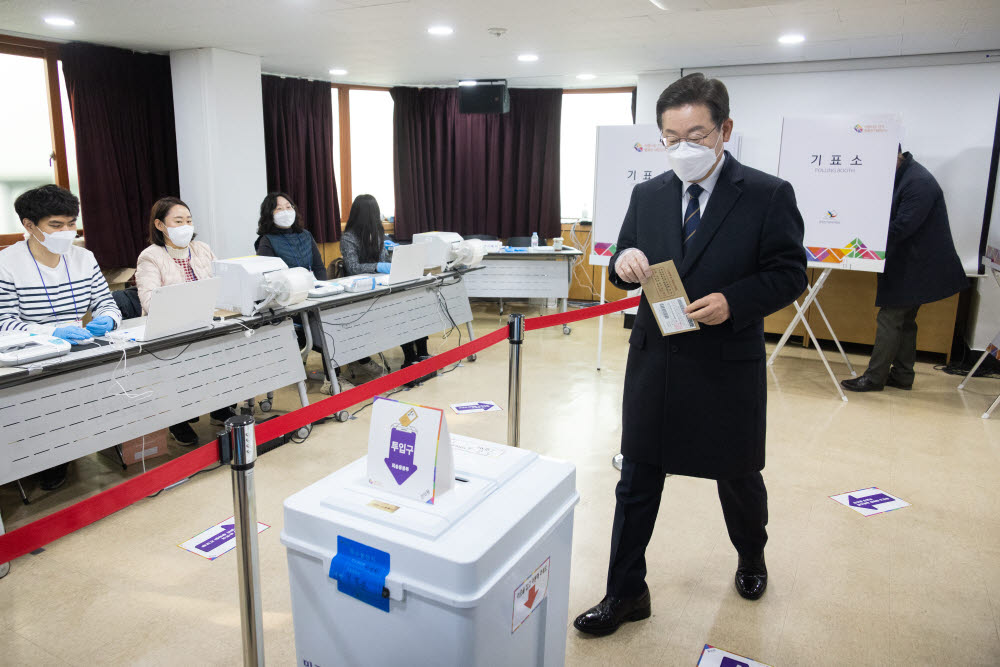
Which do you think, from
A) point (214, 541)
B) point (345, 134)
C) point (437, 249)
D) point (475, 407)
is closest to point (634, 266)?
point (214, 541)

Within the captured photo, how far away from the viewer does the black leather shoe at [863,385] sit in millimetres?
4559

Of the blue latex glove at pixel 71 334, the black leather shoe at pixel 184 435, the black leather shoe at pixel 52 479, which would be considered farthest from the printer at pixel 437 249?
the black leather shoe at pixel 52 479

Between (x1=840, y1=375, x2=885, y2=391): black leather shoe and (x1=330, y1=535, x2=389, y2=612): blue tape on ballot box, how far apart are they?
14.1 feet

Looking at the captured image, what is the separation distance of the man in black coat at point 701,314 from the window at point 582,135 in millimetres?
5756

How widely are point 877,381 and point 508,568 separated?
13.9ft

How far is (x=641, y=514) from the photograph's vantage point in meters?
1.89

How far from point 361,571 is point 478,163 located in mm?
7028

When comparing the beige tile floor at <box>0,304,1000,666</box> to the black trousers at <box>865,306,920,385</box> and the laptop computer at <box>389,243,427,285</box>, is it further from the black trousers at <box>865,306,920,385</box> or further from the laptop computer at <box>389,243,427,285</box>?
the laptop computer at <box>389,243,427,285</box>

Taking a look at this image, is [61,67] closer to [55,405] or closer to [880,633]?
[55,405]

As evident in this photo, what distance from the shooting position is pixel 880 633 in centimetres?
206

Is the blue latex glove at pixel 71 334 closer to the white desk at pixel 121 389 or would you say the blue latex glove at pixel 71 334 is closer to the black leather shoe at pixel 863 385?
the white desk at pixel 121 389

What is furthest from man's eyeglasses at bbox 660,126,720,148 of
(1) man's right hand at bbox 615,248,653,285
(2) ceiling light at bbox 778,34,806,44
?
(2) ceiling light at bbox 778,34,806,44

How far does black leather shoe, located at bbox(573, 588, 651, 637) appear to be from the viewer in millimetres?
1975

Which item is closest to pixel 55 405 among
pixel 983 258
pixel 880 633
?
pixel 880 633
